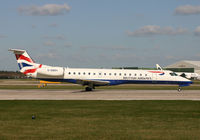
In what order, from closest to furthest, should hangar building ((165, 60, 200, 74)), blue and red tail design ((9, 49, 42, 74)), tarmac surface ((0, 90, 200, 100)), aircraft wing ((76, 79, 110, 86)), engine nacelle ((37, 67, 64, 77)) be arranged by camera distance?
tarmac surface ((0, 90, 200, 100)), aircraft wing ((76, 79, 110, 86)), engine nacelle ((37, 67, 64, 77)), blue and red tail design ((9, 49, 42, 74)), hangar building ((165, 60, 200, 74))

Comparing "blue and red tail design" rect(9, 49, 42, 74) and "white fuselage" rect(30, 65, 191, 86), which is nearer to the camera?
"blue and red tail design" rect(9, 49, 42, 74)

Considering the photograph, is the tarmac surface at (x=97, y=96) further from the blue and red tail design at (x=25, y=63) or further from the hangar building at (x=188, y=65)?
the hangar building at (x=188, y=65)

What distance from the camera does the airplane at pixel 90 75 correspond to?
125 feet

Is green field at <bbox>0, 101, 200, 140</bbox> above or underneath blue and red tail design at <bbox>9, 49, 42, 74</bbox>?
underneath

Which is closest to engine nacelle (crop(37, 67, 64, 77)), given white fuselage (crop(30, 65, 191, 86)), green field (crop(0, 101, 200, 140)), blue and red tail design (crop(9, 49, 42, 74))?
white fuselage (crop(30, 65, 191, 86))

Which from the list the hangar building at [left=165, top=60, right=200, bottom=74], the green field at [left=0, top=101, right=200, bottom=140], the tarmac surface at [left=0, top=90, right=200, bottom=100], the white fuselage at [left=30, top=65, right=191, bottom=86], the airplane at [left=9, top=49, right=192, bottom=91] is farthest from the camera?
the hangar building at [left=165, top=60, right=200, bottom=74]

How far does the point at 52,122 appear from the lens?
13.4m

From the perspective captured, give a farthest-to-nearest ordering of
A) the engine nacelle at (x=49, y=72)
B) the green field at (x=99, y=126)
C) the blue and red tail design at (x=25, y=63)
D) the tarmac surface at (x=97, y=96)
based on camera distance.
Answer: the blue and red tail design at (x=25, y=63) → the engine nacelle at (x=49, y=72) → the tarmac surface at (x=97, y=96) → the green field at (x=99, y=126)

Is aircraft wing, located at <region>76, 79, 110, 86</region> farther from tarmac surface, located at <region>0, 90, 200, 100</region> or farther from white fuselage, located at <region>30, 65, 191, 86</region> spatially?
tarmac surface, located at <region>0, 90, 200, 100</region>

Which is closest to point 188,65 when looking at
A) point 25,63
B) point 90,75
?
point 90,75

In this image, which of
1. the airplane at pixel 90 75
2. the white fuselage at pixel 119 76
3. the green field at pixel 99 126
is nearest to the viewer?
the green field at pixel 99 126

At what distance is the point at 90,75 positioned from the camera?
39375 millimetres

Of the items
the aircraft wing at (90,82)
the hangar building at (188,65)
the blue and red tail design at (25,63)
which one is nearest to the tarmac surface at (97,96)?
the aircraft wing at (90,82)

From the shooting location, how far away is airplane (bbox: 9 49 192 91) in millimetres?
38156
